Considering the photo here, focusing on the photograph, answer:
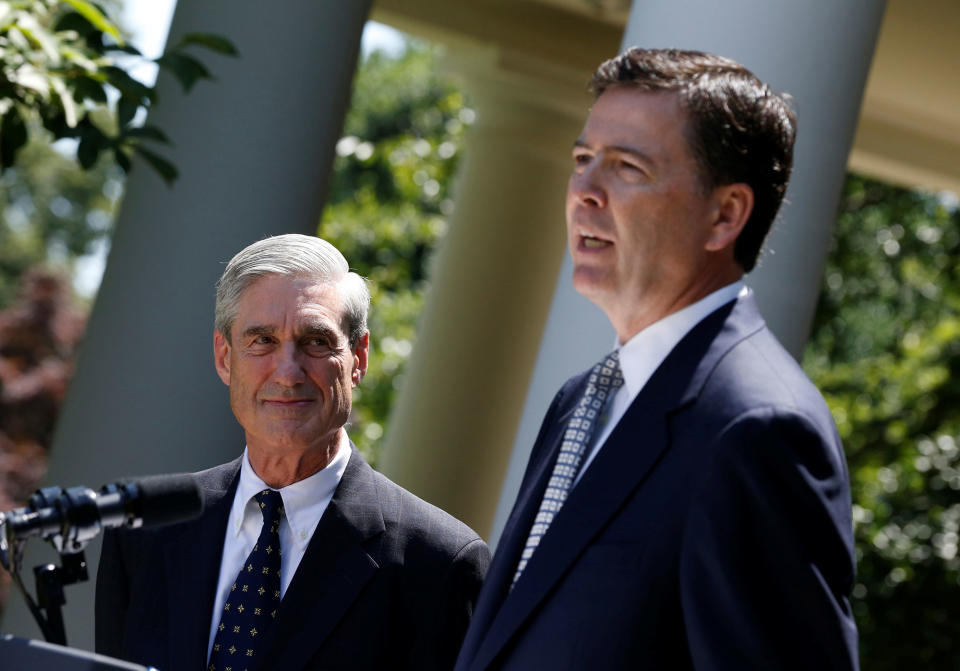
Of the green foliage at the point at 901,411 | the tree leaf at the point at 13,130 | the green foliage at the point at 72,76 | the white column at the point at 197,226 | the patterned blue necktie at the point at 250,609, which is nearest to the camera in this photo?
the patterned blue necktie at the point at 250,609

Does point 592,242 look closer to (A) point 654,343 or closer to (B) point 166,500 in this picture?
(A) point 654,343

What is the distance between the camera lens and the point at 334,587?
374cm

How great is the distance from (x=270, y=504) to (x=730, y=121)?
172cm

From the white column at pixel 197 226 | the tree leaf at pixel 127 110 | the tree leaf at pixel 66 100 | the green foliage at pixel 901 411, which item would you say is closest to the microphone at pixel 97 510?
the tree leaf at pixel 66 100

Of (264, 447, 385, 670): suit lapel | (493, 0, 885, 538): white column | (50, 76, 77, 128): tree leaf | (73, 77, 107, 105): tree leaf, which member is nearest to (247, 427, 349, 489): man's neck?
(264, 447, 385, 670): suit lapel

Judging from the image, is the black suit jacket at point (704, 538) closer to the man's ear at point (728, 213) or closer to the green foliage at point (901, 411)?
the man's ear at point (728, 213)

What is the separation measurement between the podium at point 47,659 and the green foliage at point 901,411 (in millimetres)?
13060

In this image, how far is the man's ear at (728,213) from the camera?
305 cm

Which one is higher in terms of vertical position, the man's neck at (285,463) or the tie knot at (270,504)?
the man's neck at (285,463)

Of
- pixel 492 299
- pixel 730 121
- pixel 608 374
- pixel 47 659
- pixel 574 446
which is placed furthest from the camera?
pixel 492 299

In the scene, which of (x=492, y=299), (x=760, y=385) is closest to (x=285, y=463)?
(x=760, y=385)

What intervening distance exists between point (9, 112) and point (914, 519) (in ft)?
40.9

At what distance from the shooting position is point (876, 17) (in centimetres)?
541

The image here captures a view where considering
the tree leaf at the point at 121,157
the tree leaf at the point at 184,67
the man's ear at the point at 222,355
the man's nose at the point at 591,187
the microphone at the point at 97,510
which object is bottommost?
the microphone at the point at 97,510
